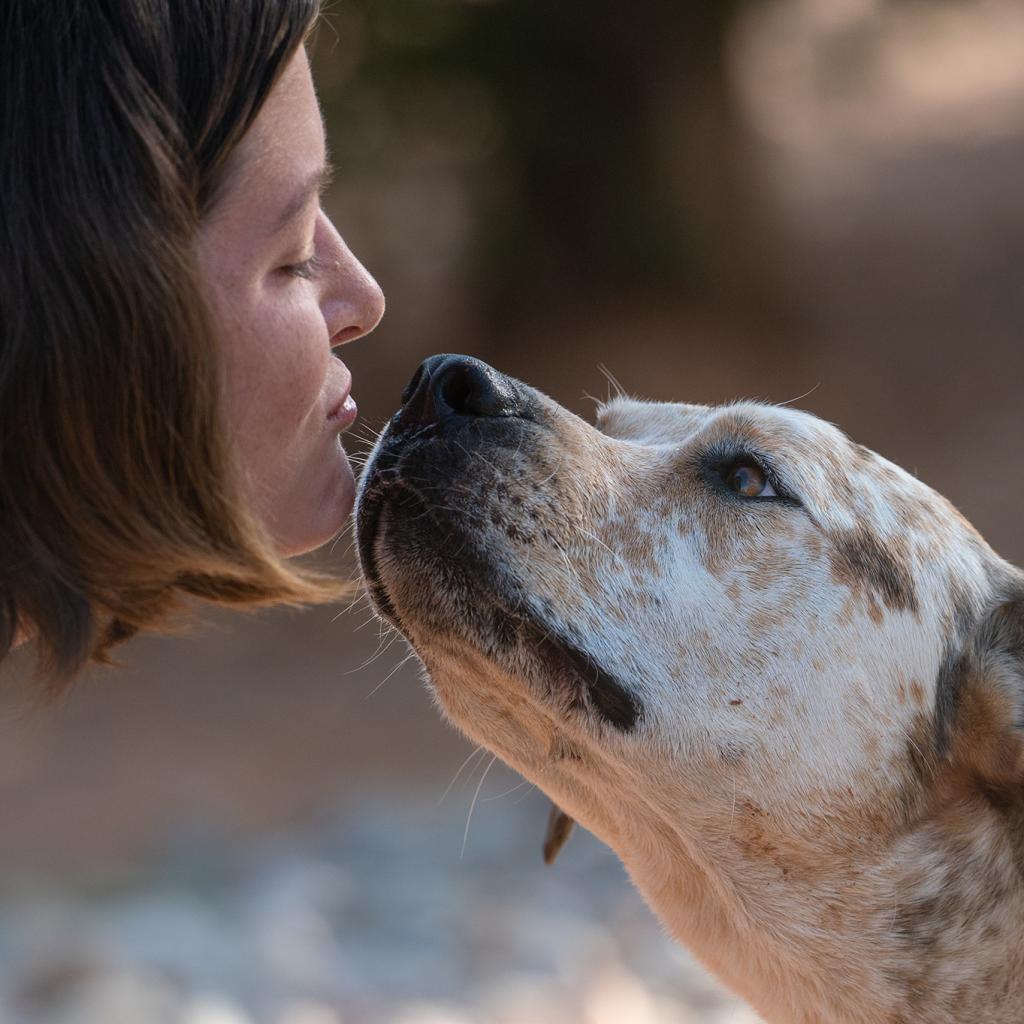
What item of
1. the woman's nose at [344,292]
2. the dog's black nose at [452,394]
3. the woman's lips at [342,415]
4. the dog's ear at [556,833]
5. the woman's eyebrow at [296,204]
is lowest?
the dog's ear at [556,833]

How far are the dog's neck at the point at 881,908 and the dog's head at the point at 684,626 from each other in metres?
0.03

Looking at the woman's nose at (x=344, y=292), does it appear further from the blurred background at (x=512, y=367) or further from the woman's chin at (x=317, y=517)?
the blurred background at (x=512, y=367)

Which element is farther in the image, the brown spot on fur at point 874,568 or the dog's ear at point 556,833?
the dog's ear at point 556,833

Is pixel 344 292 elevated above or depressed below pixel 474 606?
above

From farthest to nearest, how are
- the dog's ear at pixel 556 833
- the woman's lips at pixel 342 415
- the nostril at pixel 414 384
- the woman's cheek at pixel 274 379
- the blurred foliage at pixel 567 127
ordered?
the blurred foliage at pixel 567 127 → the dog's ear at pixel 556 833 → the woman's lips at pixel 342 415 → the nostril at pixel 414 384 → the woman's cheek at pixel 274 379

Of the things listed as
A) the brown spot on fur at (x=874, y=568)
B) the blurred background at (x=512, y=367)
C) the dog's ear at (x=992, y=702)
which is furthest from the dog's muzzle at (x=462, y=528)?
the blurred background at (x=512, y=367)

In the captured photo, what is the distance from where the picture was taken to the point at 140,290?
2.03m

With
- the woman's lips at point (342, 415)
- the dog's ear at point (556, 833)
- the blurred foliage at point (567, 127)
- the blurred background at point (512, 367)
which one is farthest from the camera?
the blurred foliage at point (567, 127)

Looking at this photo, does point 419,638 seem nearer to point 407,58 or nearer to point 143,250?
point 143,250

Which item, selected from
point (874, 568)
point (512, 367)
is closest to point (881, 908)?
point (874, 568)

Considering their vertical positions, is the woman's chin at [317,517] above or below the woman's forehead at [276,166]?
below

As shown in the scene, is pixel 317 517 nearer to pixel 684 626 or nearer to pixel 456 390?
pixel 456 390

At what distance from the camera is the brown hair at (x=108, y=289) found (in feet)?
6.53

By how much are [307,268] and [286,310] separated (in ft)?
Answer: 0.59
